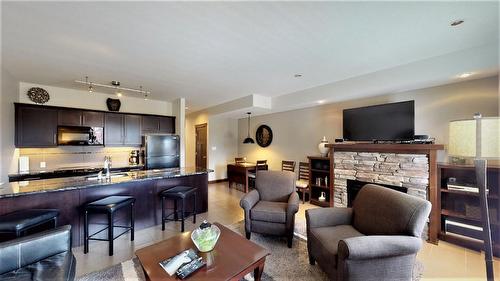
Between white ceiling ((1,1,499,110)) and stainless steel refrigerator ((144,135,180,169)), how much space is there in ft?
5.49

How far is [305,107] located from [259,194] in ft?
9.16

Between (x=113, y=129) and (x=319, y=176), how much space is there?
4.83 metres

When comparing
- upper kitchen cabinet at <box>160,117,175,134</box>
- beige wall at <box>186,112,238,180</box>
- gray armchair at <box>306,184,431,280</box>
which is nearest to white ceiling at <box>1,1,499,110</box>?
gray armchair at <box>306,184,431,280</box>

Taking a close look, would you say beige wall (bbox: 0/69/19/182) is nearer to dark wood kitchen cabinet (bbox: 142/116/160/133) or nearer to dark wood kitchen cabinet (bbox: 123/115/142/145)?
dark wood kitchen cabinet (bbox: 123/115/142/145)

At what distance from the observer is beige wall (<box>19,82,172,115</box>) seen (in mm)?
4148

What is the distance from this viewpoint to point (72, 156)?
4.48 metres

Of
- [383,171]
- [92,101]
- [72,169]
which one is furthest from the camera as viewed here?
[92,101]

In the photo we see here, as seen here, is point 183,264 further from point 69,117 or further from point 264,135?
point 264,135

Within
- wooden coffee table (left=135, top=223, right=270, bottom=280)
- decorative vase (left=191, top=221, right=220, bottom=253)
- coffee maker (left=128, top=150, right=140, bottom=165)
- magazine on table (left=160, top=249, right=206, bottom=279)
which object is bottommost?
wooden coffee table (left=135, top=223, right=270, bottom=280)

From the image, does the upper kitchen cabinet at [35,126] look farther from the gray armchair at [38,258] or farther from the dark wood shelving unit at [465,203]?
the dark wood shelving unit at [465,203]

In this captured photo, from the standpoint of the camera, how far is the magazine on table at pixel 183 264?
4.75 feet

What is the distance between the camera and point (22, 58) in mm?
2764

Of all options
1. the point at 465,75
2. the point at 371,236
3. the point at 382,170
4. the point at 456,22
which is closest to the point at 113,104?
the point at 371,236

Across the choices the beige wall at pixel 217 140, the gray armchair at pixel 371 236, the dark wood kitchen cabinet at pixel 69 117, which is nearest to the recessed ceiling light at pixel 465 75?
the gray armchair at pixel 371 236
